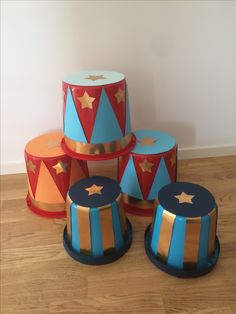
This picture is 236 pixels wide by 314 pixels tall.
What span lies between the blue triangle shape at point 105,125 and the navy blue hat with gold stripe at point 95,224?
191mm

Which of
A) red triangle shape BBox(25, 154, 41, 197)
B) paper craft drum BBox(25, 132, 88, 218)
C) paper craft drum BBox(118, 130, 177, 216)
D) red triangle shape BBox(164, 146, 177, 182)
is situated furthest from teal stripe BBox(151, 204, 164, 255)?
red triangle shape BBox(25, 154, 41, 197)

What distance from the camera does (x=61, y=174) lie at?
1.41 metres

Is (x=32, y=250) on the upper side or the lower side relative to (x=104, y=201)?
lower

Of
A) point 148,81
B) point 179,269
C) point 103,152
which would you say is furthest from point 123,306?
point 148,81

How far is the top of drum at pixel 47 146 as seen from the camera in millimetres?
1409

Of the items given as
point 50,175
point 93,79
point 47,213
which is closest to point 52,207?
A: point 47,213

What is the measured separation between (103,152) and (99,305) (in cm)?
57

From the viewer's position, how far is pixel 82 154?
4.28 ft

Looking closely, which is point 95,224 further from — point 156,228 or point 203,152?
point 203,152

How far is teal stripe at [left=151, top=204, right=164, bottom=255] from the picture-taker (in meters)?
1.11

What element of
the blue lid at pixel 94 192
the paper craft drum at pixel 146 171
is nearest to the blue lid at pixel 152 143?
the paper craft drum at pixel 146 171

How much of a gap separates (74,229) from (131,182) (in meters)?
0.37

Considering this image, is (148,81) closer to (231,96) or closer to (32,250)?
(231,96)

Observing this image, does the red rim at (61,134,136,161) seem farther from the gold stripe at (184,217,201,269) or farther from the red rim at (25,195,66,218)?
the gold stripe at (184,217,201,269)
